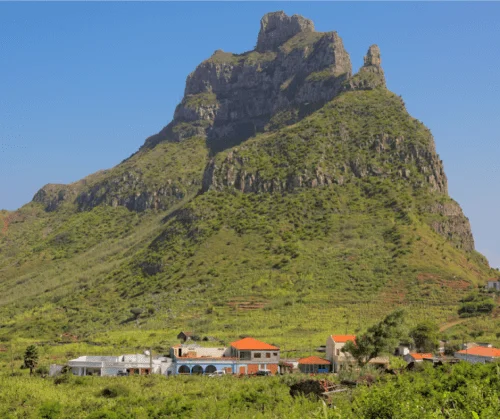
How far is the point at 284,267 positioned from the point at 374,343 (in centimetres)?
5885

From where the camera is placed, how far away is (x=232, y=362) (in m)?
87.2

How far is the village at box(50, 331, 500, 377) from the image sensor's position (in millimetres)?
84806

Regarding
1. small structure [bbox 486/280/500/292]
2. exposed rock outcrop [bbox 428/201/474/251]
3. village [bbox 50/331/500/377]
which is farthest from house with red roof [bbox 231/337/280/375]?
exposed rock outcrop [bbox 428/201/474/251]

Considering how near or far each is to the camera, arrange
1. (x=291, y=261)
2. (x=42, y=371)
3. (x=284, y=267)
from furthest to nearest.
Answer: (x=291, y=261), (x=284, y=267), (x=42, y=371)

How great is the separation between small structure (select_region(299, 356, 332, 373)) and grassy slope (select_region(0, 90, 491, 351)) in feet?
47.7

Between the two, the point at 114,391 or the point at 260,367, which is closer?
the point at 114,391

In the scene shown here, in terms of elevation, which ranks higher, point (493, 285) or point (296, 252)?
point (296, 252)

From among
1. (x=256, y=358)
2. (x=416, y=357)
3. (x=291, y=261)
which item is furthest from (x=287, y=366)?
(x=291, y=261)

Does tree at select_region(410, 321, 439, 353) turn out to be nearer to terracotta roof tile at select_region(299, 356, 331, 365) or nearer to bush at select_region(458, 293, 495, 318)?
terracotta roof tile at select_region(299, 356, 331, 365)

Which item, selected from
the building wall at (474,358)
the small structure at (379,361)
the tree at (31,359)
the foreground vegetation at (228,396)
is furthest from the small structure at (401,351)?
the tree at (31,359)

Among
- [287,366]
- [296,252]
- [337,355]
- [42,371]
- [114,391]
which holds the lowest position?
[114,391]

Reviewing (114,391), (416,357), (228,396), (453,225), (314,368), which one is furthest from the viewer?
(453,225)

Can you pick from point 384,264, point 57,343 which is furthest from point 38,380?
point 384,264

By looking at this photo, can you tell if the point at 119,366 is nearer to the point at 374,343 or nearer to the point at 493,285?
the point at 374,343
